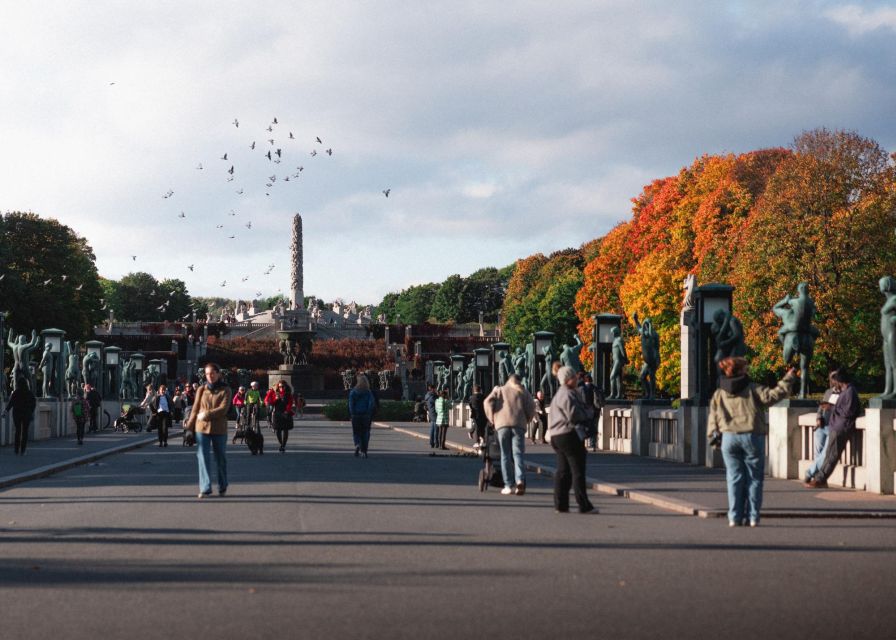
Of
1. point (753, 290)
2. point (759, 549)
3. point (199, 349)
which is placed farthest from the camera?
point (199, 349)

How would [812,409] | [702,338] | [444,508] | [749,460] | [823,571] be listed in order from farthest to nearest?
[702,338] < [812,409] < [444,508] < [749,460] < [823,571]

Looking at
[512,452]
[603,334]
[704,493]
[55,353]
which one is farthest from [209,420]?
[55,353]

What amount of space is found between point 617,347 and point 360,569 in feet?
83.9

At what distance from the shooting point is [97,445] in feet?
118

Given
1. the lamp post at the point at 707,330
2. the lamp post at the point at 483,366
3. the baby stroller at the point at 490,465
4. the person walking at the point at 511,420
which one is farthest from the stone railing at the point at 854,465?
the lamp post at the point at 483,366

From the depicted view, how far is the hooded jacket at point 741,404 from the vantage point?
14.0 m

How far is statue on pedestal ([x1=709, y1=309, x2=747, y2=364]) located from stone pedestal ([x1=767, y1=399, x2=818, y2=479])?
194cm

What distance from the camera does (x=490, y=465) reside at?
19500 millimetres

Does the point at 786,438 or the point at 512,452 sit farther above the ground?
the point at 786,438

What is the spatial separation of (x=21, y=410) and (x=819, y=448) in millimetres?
16604

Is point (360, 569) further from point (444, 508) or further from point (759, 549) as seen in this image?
point (444, 508)

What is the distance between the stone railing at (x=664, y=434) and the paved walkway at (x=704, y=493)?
1.69 m

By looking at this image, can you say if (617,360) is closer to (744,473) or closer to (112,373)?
(744,473)

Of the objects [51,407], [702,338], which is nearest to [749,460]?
[702,338]
